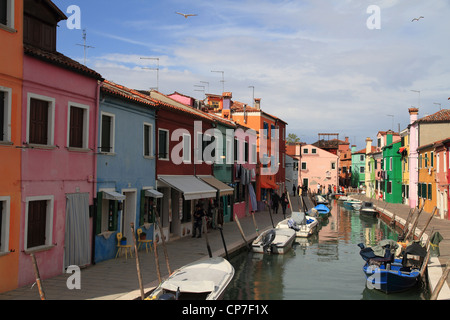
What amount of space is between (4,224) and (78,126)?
4.29m

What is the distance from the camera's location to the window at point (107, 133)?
16.2m

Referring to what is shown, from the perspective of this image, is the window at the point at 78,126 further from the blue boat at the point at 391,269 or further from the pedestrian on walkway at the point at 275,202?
the pedestrian on walkway at the point at 275,202

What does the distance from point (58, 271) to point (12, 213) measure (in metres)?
2.70

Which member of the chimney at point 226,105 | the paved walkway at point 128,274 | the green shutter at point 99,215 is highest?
the chimney at point 226,105

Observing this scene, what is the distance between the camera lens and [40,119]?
1312 cm

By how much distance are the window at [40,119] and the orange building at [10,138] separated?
0.55 m

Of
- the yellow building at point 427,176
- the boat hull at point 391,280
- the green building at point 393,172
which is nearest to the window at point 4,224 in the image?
the boat hull at point 391,280

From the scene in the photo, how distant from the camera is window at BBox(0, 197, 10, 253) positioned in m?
11.7

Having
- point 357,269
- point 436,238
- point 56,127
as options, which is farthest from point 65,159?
point 436,238

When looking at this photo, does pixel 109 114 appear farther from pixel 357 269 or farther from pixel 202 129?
pixel 357 269

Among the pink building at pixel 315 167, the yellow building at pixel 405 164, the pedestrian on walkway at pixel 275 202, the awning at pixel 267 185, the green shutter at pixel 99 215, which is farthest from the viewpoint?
the pink building at pixel 315 167

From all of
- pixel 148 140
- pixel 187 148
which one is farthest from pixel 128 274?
pixel 187 148

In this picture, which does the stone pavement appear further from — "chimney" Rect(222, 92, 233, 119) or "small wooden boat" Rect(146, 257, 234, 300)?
"chimney" Rect(222, 92, 233, 119)
